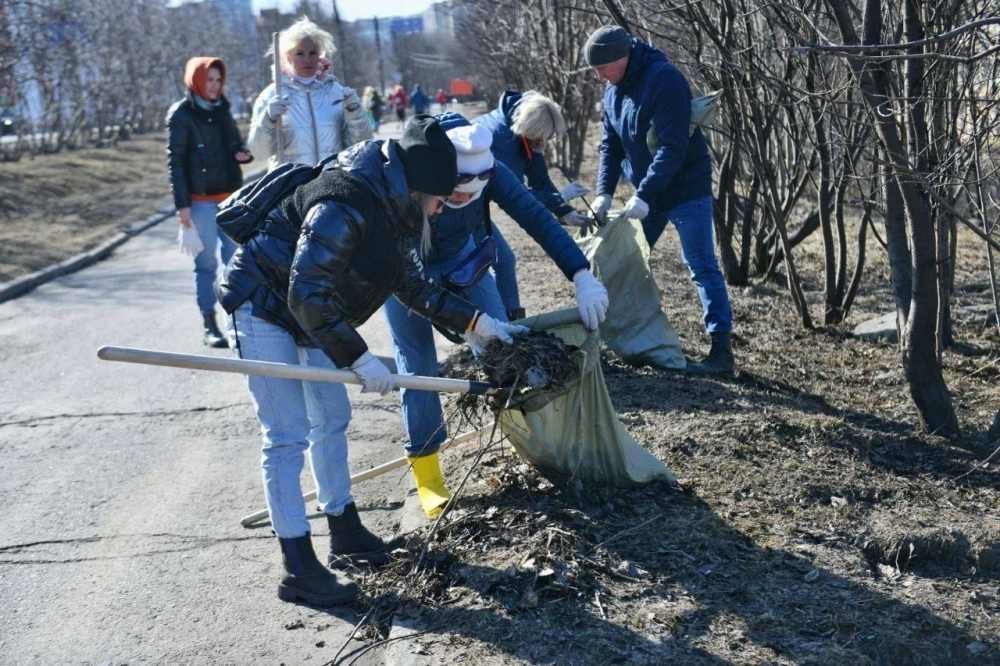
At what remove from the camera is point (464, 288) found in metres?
→ 3.93

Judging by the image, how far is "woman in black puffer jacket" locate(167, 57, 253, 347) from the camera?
6.48 m

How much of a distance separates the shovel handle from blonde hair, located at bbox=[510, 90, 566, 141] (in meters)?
1.77

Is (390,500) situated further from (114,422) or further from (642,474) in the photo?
(114,422)

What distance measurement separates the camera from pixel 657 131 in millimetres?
5223

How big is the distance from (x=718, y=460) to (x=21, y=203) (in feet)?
44.6

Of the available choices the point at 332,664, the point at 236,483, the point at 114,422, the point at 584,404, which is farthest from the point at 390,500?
the point at 114,422

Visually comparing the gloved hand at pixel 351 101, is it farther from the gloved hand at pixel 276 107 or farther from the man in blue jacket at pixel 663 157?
the man in blue jacket at pixel 663 157

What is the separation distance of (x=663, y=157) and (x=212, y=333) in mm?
3396

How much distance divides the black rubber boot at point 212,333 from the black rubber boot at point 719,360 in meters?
3.21

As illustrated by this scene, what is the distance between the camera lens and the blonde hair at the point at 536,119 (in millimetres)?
4848

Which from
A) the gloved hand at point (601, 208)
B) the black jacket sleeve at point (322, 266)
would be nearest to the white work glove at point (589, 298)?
the black jacket sleeve at point (322, 266)

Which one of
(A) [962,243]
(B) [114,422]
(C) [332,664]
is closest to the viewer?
(C) [332,664]

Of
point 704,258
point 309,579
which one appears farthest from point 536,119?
point 309,579

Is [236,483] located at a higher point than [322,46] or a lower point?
lower
